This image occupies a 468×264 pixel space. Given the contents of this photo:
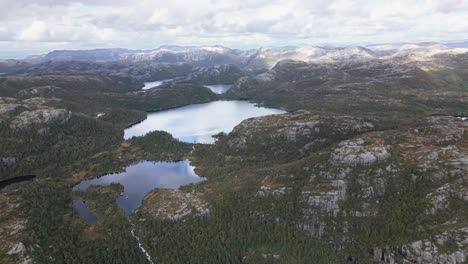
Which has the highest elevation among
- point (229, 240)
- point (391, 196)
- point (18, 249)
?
point (391, 196)

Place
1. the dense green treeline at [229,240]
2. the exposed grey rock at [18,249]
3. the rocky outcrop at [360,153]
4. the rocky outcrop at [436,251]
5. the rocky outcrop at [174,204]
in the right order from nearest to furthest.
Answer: the rocky outcrop at [436,251]
the dense green treeline at [229,240]
the exposed grey rock at [18,249]
the rocky outcrop at [174,204]
the rocky outcrop at [360,153]

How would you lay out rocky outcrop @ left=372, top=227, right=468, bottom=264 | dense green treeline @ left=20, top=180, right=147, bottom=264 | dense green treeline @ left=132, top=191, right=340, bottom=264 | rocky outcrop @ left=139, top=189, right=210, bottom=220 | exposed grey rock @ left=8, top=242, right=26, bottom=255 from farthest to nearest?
rocky outcrop @ left=139, top=189, right=210, bottom=220, dense green treeline @ left=20, top=180, right=147, bottom=264, exposed grey rock @ left=8, top=242, right=26, bottom=255, dense green treeline @ left=132, top=191, right=340, bottom=264, rocky outcrop @ left=372, top=227, right=468, bottom=264

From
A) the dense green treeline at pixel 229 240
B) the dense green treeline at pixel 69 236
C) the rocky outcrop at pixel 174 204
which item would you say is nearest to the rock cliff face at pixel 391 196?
the dense green treeline at pixel 229 240

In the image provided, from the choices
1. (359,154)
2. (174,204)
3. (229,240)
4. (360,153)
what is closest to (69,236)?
(174,204)

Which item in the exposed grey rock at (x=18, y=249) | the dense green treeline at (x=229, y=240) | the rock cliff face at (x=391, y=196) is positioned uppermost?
the rock cliff face at (x=391, y=196)

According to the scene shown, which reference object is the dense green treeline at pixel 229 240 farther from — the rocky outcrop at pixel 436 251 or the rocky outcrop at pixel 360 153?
the rocky outcrop at pixel 360 153

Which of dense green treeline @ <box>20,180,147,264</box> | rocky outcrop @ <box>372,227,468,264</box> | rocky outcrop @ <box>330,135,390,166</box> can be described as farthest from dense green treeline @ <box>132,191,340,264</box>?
rocky outcrop @ <box>330,135,390,166</box>

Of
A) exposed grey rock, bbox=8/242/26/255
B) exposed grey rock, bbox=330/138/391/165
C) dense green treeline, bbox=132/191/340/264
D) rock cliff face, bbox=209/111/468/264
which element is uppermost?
exposed grey rock, bbox=330/138/391/165

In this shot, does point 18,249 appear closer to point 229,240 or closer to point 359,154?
point 229,240

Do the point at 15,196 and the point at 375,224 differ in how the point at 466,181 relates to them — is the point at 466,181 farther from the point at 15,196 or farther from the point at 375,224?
the point at 15,196

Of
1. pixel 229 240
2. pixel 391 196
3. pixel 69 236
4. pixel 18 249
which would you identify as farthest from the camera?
pixel 69 236

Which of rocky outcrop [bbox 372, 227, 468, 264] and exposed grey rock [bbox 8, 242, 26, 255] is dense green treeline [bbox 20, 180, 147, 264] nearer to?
exposed grey rock [bbox 8, 242, 26, 255]
